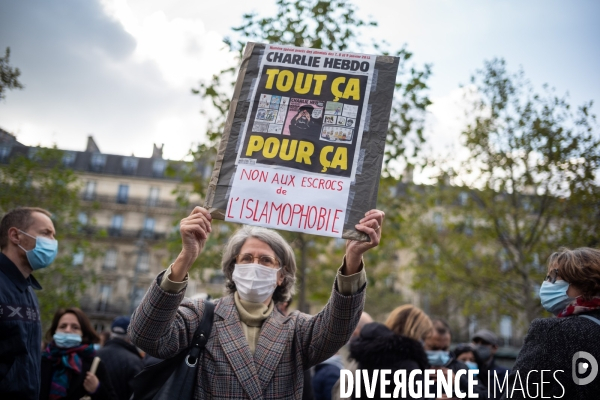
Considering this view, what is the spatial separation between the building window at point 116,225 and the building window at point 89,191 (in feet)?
8.84

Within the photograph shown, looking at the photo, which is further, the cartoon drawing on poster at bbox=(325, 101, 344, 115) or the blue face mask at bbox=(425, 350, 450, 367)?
the blue face mask at bbox=(425, 350, 450, 367)

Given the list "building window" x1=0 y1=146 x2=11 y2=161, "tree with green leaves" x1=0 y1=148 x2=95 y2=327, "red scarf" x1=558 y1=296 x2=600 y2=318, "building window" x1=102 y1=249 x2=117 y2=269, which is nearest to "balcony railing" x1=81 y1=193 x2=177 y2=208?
"building window" x1=102 y1=249 x2=117 y2=269

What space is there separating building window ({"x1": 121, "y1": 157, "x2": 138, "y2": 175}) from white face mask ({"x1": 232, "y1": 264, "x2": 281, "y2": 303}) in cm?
5021

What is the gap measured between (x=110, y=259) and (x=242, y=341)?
4732cm

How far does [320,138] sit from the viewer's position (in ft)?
11.1

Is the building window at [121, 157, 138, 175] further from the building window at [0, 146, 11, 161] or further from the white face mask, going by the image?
the white face mask

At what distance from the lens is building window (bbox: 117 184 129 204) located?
49375 millimetres

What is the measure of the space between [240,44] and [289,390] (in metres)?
7.57

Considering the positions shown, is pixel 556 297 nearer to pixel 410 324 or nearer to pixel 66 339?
pixel 410 324

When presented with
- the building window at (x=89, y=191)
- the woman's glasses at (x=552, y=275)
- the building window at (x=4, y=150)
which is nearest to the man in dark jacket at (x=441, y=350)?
the woman's glasses at (x=552, y=275)

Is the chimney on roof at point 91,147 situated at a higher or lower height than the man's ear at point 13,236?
higher

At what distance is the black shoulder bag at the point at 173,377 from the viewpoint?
3.07 metres

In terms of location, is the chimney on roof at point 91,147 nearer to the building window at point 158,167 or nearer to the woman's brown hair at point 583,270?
the building window at point 158,167

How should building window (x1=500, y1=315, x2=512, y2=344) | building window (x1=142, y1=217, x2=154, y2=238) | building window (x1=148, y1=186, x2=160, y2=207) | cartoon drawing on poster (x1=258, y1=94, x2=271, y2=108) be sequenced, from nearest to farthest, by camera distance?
cartoon drawing on poster (x1=258, y1=94, x2=271, y2=108), building window (x1=500, y1=315, x2=512, y2=344), building window (x1=142, y1=217, x2=154, y2=238), building window (x1=148, y1=186, x2=160, y2=207)
